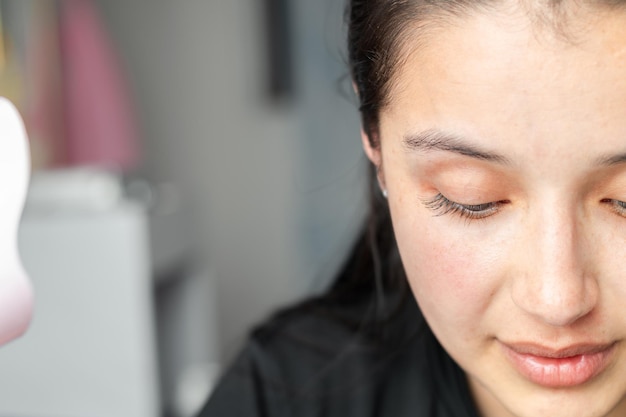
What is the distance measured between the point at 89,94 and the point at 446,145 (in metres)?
1.26

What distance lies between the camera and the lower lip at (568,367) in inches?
23.9

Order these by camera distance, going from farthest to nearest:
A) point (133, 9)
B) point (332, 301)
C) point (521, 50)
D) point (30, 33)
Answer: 1. point (133, 9)
2. point (30, 33)
3. point (332, 301)
4. point (521, 50)

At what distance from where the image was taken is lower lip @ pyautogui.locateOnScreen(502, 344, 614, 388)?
0.61m

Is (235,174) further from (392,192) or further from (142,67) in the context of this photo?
(392,192)

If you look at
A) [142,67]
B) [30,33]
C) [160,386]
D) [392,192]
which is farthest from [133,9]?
[392,192]

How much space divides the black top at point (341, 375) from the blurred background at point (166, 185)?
0.15 metres

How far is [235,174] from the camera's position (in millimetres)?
2359

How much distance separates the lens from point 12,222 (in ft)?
1.65

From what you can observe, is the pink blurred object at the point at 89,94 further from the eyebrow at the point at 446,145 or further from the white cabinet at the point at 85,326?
the eyebrow at the point at 446,145

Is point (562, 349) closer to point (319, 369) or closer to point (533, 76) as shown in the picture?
point (533, 76)

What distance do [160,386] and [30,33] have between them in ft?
2.29

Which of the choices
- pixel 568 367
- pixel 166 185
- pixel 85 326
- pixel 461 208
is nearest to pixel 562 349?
pixel 568 367

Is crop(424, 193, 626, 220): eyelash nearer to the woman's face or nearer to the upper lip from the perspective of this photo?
the woman's face

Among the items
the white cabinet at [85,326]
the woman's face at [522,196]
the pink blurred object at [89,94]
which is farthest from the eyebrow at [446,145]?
the pink blurred object at [89,94]
